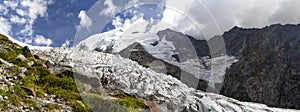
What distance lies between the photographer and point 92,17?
32.9m

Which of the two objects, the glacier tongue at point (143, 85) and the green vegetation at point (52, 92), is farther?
the glacier tongue at point (143, 85)

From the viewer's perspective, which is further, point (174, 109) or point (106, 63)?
point (106, 63)

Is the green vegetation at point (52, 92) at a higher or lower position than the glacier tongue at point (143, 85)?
lower

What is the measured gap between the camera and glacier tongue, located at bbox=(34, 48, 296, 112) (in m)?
40.7

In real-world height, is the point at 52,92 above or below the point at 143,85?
below

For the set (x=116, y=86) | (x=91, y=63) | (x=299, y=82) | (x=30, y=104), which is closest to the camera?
(x=30, y=104)

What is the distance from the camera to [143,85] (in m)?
44.9

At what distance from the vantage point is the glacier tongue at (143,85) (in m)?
40.7

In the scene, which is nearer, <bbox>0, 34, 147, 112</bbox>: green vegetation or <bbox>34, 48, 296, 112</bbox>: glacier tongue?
<bbox>0, 34, 147, 112</bbox>: green vegetation

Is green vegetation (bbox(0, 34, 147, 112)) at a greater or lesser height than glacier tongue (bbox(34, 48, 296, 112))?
lesser

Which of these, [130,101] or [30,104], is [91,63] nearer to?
[130,101]

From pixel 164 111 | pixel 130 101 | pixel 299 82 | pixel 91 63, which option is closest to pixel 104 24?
pixel 130 101

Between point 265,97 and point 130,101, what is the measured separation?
179 meters

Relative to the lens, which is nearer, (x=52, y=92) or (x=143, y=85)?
Answer: (x=52, y=92)
